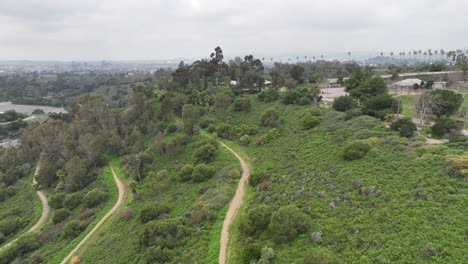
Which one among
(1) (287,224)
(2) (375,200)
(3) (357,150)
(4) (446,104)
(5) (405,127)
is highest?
(4) (446,104)

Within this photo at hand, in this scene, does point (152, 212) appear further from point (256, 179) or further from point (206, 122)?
point (206, 122)

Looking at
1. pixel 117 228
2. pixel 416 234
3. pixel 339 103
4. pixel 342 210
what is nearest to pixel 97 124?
pixel 117 228

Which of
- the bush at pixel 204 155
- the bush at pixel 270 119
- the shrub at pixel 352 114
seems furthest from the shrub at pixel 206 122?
the shrub at pixel 352 114

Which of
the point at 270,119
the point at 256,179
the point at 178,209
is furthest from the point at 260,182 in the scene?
the point at 270,119

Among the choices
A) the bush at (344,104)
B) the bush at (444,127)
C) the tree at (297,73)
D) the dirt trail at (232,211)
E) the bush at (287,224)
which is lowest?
the dirt trail at (232,211)

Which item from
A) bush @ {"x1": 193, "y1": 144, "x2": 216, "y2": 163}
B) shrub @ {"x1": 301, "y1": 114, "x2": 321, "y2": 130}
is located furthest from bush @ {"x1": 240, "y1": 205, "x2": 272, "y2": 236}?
shrub @ {"x1": 301, "y1": 114, "x2": 321, "y2": 130}

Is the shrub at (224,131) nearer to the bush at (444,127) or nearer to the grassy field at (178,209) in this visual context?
the grassy field at (178,209)

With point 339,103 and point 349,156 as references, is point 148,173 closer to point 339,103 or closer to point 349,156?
point 349,156
